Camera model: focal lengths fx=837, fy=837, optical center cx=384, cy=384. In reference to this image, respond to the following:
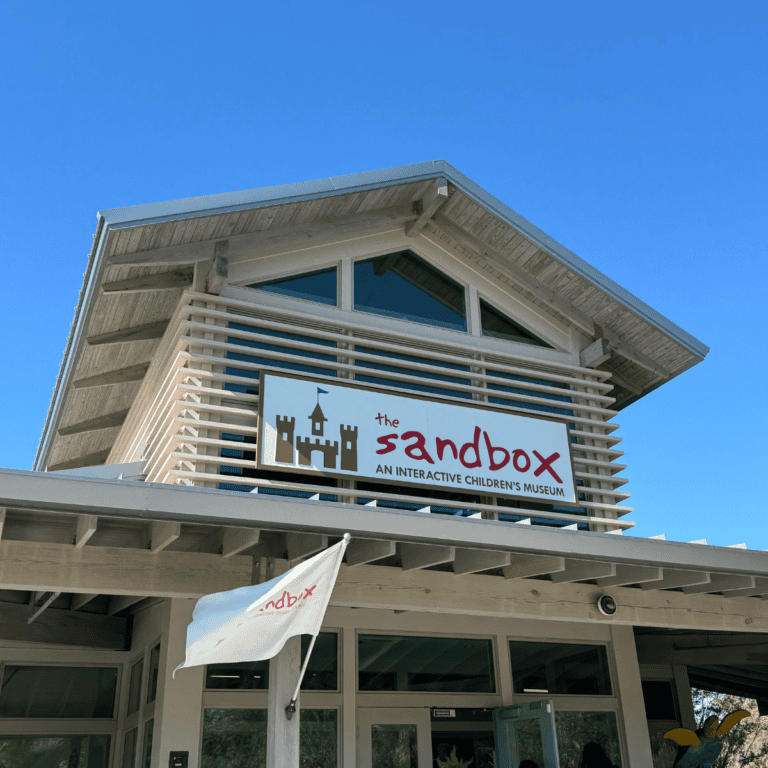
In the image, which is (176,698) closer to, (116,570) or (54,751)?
(116,570)

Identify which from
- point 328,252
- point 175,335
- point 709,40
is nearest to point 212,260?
point 175,335

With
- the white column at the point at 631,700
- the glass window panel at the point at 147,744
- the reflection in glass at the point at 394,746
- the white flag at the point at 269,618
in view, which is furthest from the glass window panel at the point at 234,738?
the white column at the point at 631,700

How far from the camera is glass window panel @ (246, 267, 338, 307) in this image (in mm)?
9227

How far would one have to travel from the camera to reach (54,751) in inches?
333

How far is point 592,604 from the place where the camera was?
7.09 metres

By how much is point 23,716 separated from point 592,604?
18.9 ft

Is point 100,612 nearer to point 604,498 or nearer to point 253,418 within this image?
point 253,418

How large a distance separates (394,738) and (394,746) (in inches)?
2.8

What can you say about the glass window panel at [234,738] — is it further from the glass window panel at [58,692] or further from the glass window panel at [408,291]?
the glass window panel at [408,291]

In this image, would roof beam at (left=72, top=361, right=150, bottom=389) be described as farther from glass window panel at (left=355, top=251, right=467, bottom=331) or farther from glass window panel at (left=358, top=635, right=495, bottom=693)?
glass window panel at (left=358, top=635, right=495, bottom=693)

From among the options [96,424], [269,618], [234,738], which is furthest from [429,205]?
[269,618]

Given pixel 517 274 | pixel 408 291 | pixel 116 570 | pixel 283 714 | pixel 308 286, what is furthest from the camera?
pixel 517 274

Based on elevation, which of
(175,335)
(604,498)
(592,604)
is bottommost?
(592,604)

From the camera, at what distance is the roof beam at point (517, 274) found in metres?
10.5
